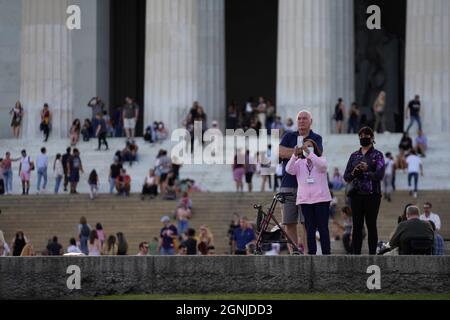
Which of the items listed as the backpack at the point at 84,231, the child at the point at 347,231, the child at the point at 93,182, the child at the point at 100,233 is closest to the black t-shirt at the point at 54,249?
the child at the point at 100,233

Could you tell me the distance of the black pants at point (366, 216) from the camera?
2628 cm

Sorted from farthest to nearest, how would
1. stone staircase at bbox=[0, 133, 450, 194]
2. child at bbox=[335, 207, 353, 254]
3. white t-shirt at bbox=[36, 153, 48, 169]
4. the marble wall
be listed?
the marble wall → white t-shirt at bbox=[36, 153, 48, 169] → stone staircase at bbox=[0, 133, 450, 194] → child at bbox=[335, 207, 353, 254]

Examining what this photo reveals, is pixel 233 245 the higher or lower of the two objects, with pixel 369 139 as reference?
lower

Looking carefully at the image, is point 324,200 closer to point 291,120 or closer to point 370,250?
point 370,250

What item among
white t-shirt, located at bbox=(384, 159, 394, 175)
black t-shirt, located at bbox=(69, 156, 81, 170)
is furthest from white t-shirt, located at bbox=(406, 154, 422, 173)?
black t-shirt, located at bbox=(69, 156, 81, 170)

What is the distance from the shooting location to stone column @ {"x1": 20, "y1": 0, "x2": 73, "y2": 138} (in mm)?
64438

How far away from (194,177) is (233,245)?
1282cm

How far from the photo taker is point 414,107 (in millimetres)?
58906

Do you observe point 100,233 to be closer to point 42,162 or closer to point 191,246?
point 191,246

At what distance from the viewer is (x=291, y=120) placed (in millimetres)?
58625

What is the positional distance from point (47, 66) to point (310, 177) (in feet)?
130

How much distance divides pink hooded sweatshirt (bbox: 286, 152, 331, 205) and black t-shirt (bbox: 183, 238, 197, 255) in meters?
15.7

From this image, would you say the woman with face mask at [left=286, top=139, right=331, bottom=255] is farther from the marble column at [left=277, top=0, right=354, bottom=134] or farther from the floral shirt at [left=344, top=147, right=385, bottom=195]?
the marble column at [left=277, top=0, right=354, bottom=134]
